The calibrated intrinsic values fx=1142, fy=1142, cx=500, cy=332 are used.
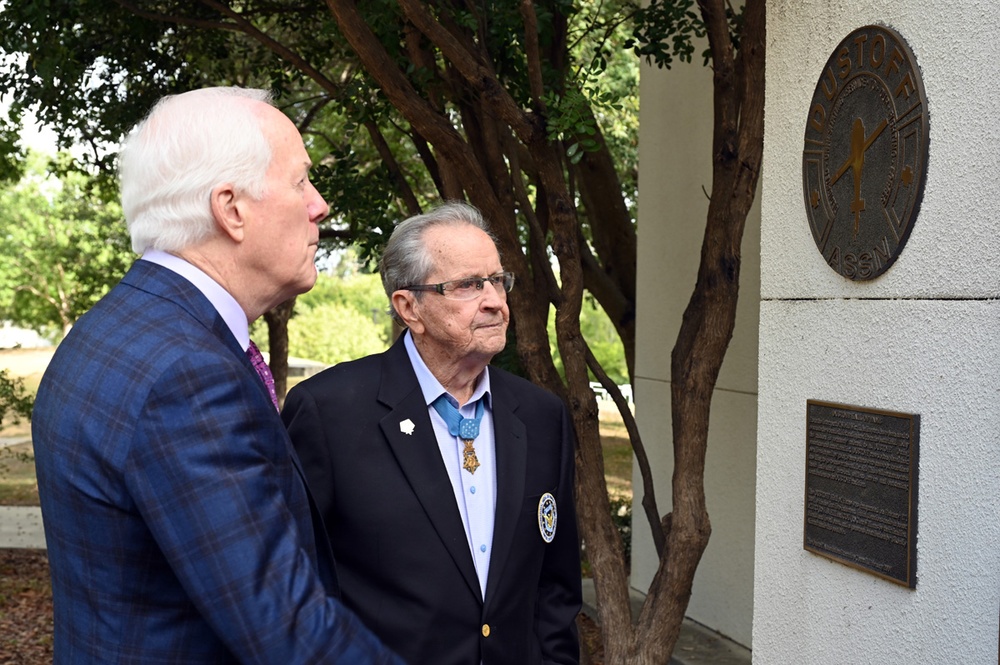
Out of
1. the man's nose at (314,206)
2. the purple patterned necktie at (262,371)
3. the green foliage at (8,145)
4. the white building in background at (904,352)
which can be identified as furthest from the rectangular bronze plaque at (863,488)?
the green foliage at (8,145)

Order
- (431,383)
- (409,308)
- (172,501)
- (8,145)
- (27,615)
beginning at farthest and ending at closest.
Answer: (8,145), (27,615), (409,308), (431,383), (172,501)

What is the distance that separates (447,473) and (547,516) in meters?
0.30

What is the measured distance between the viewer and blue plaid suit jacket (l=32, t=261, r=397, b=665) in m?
1.65

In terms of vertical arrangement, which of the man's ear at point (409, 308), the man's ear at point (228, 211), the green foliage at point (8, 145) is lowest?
the man's ear at point (409, 308)

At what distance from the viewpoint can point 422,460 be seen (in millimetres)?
2881

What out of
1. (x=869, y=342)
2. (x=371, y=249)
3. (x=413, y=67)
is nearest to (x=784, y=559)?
(x=869, y=342)

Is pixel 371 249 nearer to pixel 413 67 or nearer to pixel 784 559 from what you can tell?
pixel 413 67

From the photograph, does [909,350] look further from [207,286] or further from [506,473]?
[207,286]

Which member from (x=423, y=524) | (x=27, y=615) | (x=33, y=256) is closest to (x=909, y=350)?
(x=423, y=524)

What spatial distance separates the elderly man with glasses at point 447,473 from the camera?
2.80 meters

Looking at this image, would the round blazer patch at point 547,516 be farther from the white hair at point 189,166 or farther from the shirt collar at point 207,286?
the white hair at point 189,166

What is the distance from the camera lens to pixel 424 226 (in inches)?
127

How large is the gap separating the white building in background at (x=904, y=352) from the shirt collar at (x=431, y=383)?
4.14 ft

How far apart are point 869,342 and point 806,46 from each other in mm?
1062
